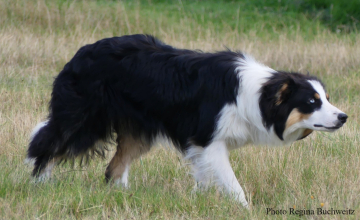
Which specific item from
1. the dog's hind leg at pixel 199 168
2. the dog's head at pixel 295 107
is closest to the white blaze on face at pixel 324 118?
the dog's head at pixel 295 107

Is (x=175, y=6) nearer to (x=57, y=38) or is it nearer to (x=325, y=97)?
(x=57, y=38)

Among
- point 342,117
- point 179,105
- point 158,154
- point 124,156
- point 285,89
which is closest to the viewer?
point 342,117

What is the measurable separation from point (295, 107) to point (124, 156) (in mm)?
1759

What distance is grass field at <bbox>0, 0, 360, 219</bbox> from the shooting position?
396 centimetres

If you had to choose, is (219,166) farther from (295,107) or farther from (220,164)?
(295,107)

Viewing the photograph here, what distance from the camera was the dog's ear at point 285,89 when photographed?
4262 millimetres

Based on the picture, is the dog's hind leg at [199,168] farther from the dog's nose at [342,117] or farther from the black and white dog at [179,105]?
the dog's nose at [342,117]

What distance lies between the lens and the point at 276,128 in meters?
4.38

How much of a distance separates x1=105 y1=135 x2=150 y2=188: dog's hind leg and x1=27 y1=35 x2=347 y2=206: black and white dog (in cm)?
13

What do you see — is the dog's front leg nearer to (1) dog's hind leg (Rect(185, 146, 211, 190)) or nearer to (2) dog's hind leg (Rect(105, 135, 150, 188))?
(1) dog's hind leg (Rect(185, 146, 211, 190))

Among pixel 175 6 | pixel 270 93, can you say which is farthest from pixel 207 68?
pixel 175 6

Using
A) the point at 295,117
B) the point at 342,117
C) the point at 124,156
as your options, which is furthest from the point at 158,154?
the point at 342,117

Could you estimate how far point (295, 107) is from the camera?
169 inches

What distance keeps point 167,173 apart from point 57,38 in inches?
239
